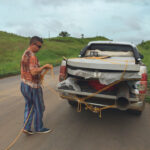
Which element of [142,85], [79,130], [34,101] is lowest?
[79,130]

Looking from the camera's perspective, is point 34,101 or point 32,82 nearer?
point 32,82

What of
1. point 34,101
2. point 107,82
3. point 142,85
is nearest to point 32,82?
point 34,101

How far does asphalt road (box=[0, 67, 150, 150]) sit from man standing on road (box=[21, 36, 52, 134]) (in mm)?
322

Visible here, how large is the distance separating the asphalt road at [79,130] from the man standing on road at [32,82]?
0.32 m

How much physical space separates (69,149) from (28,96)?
1.17m

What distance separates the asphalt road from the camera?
2.81 meters

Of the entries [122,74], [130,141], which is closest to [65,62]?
[122,74]

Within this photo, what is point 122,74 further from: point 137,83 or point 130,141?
point 130,141

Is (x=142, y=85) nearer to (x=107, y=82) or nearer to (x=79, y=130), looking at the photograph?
(x=107, y=82)

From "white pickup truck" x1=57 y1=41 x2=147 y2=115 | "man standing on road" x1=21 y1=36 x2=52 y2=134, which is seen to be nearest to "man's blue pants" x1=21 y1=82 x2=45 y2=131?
"man standing on road" x1=21 y1=36 x2=52 y2=134

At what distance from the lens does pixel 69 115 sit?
409 centimetres

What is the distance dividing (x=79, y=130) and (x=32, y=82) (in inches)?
54.1

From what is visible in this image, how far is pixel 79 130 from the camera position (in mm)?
3328

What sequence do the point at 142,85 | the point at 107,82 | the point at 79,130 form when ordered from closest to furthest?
the point at 107,82
the point at 142,85
the point at 79,130
